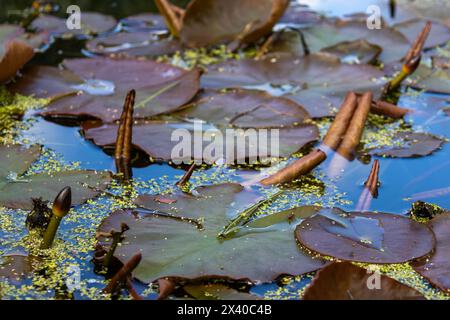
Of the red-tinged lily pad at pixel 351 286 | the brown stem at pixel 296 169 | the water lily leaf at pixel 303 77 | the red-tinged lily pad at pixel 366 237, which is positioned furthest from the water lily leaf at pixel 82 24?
the red-tinged lily pad at pixel 351 286

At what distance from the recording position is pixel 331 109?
2.36 m

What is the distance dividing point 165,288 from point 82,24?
213 cm

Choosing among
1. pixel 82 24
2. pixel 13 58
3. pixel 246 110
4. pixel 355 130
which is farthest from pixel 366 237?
pixel 82 24

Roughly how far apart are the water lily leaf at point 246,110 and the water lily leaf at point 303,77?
3.9 inches

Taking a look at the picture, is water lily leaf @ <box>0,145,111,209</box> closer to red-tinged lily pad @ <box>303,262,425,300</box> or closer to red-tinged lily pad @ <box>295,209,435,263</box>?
red-tinged lily pad @ <box>295,209,435,263</box>

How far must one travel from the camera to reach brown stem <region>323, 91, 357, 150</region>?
6.95ft

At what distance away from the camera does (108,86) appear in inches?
97.5

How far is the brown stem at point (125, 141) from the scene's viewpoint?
6.35 feet

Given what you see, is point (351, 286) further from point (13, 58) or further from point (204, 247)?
point (13, 58)

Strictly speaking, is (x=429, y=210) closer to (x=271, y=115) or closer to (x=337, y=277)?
(x=337, y=277)

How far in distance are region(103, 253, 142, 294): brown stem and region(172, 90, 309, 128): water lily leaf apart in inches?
Answer: 35.8

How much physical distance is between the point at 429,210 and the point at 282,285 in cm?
48

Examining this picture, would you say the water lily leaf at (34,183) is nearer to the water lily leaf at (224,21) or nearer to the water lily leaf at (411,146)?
the water lily leaf at (411,146)
